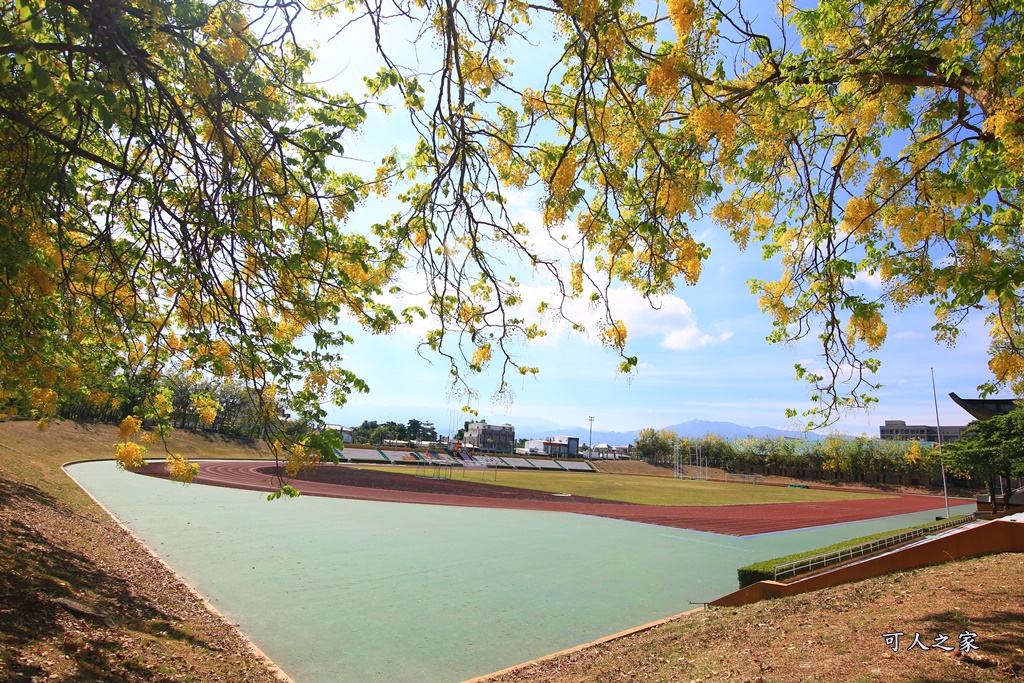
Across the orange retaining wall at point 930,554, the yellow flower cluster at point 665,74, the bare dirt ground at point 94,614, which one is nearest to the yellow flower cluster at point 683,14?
the yellow flower cluster at point 665,74

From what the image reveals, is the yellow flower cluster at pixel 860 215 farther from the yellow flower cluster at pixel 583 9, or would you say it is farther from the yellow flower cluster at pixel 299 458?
the yellow flower cluster at pixel 299 458

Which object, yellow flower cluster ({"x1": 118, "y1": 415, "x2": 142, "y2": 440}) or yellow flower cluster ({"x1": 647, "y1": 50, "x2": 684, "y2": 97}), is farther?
yellow flower cluster ({"x1": 118, "y1": 415, "x2": 142, "y2": 440})

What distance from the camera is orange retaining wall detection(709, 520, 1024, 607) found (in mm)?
9633

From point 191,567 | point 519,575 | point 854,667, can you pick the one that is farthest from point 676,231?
point 191,567

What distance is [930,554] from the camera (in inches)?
388

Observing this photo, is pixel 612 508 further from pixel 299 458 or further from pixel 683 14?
pixel 683 14

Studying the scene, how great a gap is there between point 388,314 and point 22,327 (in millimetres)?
4769

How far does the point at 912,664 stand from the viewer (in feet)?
14.9

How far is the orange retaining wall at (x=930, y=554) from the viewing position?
963 cm

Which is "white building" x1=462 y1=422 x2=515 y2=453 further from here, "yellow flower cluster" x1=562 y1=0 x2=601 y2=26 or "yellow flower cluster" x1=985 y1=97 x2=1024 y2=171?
"yellow flower cluster" x1=562 y1=0 x2=601 y2=26

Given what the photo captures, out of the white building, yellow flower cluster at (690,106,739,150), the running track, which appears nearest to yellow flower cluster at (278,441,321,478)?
yellow flower cluster at (690,106,739,150)

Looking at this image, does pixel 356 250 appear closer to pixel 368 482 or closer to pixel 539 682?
pixel 539 682

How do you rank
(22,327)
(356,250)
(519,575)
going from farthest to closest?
1. (519,575)
2. (22,327)
3. (356,250)

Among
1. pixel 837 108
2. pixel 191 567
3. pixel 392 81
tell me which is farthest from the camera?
pixel 191 567
